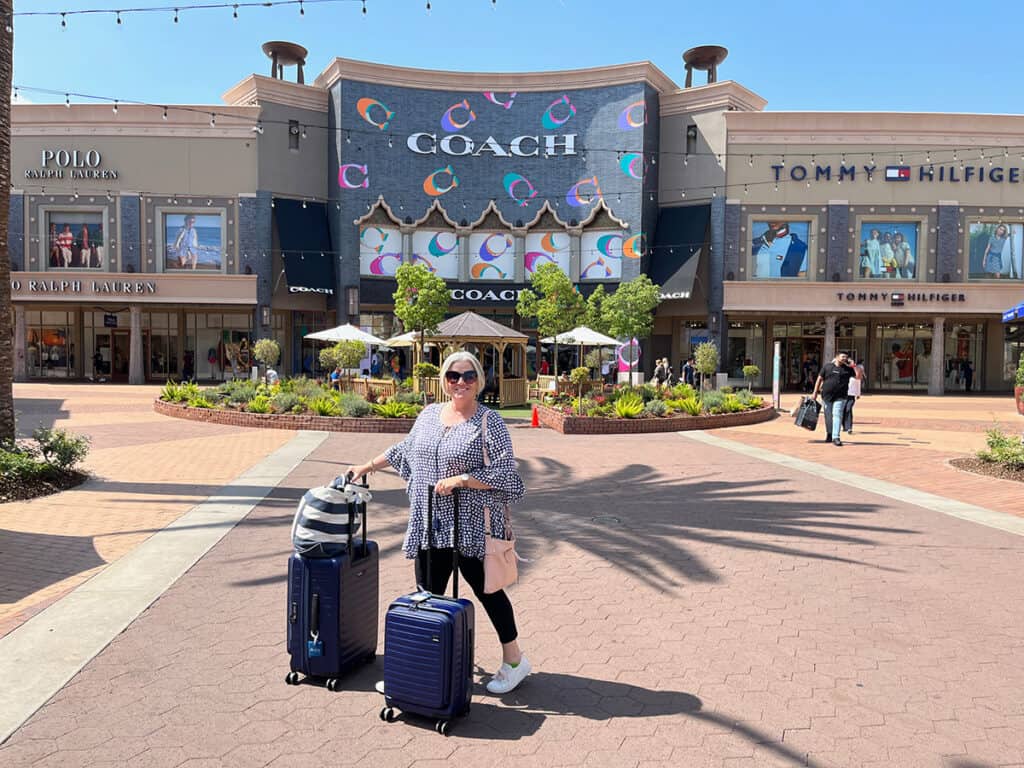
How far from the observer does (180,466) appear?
10.6 metres

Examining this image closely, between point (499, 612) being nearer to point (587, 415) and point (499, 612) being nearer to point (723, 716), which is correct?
point (723, 716)

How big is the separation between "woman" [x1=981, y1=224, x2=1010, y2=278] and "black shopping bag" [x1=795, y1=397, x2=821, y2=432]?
22.8 meters

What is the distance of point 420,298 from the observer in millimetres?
26141

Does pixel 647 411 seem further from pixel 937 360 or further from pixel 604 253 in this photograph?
pixel 937 360

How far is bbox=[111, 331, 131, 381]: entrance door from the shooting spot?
35.5 m

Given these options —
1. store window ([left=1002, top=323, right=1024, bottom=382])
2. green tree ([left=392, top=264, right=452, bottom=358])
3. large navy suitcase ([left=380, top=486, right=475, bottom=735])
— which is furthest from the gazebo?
store window ([left=1002, top=323, right=1024, bottom=382])

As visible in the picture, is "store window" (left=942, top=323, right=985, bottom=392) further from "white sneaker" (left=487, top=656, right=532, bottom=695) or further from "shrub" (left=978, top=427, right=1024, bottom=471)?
"white sneaker" (left=487, top=656, right=532, bottom=695)

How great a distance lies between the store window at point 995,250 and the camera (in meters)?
31.3

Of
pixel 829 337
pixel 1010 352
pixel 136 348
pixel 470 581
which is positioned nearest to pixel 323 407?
pixel 470 581

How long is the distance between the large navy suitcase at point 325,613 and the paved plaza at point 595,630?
152mm

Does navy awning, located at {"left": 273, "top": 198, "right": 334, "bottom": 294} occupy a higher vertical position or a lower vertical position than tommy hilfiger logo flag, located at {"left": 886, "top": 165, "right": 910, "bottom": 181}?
lower

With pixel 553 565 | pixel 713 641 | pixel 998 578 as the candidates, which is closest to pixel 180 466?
pixel 553 565

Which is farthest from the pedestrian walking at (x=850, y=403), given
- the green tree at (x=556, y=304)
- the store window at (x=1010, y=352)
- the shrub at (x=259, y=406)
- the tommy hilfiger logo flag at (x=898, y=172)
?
the store window at (x=1010, y=352)

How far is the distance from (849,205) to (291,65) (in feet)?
91.8
